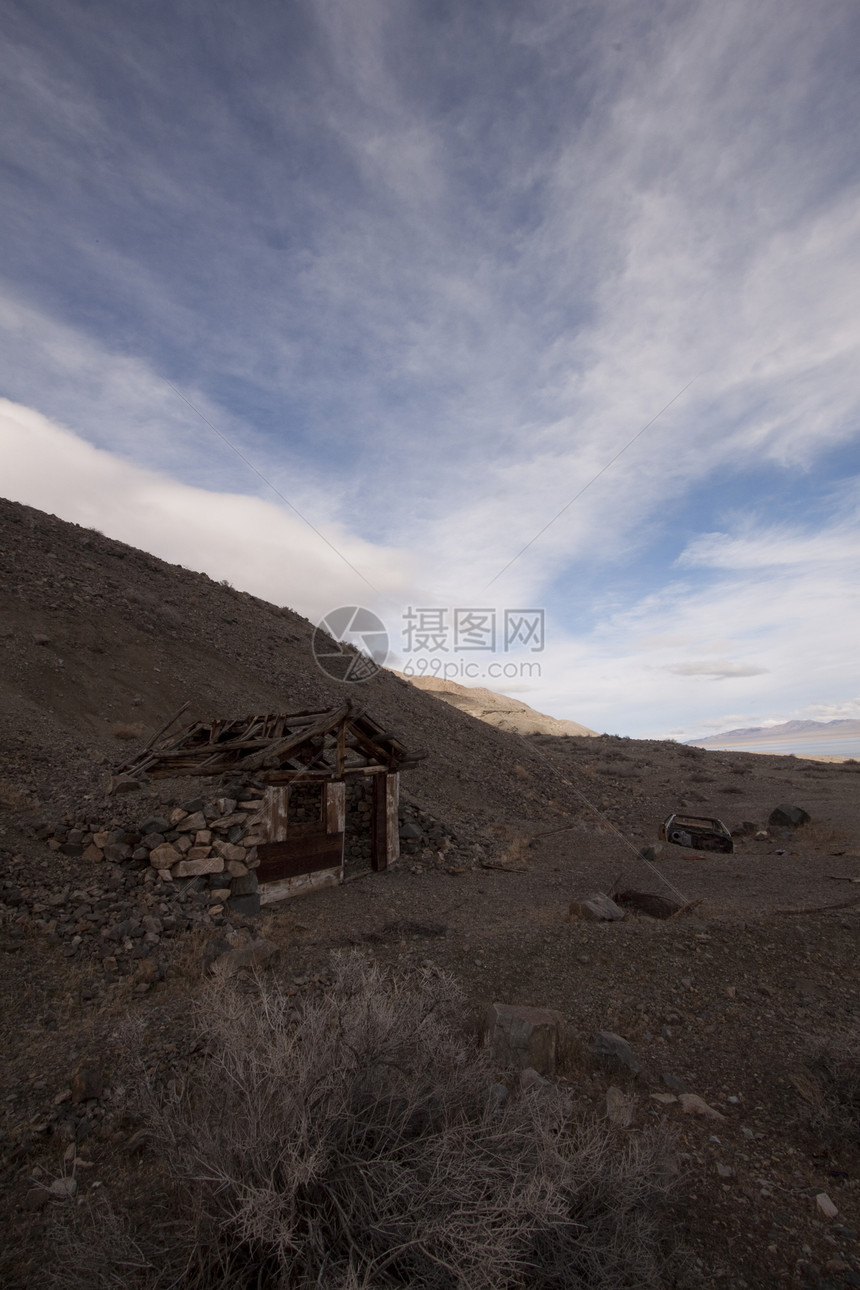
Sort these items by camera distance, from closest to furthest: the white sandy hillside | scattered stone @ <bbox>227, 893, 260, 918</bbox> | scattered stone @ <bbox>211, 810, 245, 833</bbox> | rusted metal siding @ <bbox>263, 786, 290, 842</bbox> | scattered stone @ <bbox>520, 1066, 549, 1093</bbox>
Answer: scattered stone @ <bbox>520, 1066, 549, 1093</bbox>
scattered stone @ <bbox>227, 893, 260, 918</bbox>
scattered stone @ <bbox>211, 810, 245, 833</bbox>
rusted metal siding @ <bbox>263, 786, 290, 842</bbox>
the white sandy hillside

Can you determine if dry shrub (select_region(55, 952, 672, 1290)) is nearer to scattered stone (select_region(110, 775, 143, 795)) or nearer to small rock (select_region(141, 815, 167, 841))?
small rock (select_region(141, 815, 167, 841))

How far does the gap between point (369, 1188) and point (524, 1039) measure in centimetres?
278

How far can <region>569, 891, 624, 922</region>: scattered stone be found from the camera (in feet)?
29.1

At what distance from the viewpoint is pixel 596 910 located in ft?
29.3

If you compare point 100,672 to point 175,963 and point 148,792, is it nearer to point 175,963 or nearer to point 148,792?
point 148,792

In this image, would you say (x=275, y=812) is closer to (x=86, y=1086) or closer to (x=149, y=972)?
(x=149, y=972)

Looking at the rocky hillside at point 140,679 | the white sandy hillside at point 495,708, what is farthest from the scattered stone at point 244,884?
the white sandy hillside at point 495,708

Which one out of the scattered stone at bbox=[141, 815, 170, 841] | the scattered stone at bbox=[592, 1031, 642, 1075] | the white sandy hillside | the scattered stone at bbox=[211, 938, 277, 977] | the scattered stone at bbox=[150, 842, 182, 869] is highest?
the white sandy hillside

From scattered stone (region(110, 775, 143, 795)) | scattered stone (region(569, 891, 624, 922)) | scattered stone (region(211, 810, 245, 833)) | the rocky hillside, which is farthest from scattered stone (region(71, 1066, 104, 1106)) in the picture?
scattered stone (region(569, 891, 624, 922))

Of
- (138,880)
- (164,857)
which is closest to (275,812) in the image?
(164,857)

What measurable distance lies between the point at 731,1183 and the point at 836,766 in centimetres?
3748

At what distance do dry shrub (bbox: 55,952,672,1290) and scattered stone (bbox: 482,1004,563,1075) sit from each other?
4.72 feet

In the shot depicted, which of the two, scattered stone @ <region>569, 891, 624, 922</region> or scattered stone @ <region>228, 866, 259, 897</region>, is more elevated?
scattered stone @ <region>228, 866, 259, 897</region>

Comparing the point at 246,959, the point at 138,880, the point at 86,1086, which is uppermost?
the point at 138,880
